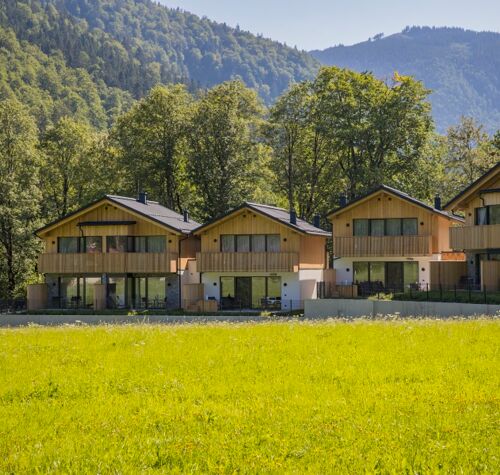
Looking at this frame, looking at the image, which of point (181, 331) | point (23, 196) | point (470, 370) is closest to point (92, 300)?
point (23, 196)

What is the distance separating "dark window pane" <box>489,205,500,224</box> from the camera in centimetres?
4050

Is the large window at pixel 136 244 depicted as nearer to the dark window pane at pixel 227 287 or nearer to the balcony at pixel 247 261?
the balcony at pixel 247 261

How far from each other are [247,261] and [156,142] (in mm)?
19195

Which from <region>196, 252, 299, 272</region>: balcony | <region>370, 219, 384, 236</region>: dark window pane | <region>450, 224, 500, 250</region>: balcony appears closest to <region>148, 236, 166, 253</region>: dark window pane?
<region>196, 252, 299, 272</region>: balcony

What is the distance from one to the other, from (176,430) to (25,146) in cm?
4683

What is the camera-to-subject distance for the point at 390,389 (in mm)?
13961

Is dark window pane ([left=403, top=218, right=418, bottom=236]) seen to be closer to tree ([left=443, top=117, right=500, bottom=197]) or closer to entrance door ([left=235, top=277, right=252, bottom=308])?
entrance door ([left=235, top=277, right=252, bottom=308])

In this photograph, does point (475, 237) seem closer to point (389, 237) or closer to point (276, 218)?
point (389, 237)

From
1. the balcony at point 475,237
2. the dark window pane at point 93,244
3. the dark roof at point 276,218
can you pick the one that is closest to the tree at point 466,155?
the dark roof at point 276,218

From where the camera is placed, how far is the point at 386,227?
46.3 metres

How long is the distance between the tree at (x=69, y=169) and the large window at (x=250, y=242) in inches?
739

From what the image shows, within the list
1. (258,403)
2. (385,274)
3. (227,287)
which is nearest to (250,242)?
(227,287)

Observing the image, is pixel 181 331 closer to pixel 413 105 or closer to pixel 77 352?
pixel 77 352

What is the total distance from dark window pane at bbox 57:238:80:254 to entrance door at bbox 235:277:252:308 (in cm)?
1024
